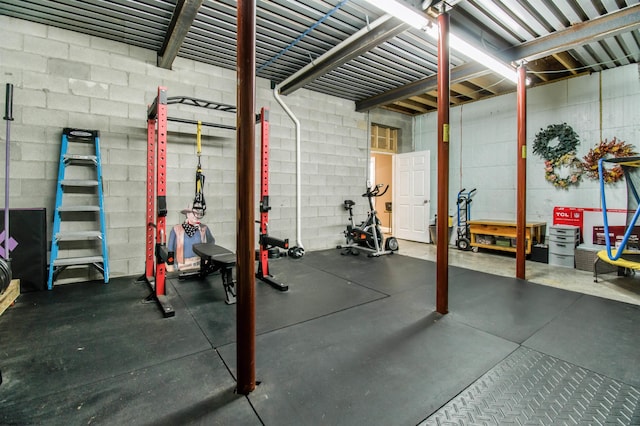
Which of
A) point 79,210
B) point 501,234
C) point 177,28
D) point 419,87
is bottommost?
point 501,234

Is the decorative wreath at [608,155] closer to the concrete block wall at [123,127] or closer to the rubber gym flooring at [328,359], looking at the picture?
the rubber gym flooring at [328,359]

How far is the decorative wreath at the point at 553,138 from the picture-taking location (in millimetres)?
5051

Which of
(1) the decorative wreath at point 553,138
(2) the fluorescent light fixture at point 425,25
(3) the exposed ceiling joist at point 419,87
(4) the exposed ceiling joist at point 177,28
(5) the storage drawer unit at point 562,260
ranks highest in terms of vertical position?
(3) the exposed ceiling joist at point 419,87

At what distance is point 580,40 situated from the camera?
11.4 feet

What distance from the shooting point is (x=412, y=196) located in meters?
7.14

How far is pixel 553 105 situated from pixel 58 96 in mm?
7625

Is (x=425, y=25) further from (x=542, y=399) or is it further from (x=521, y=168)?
(x=542, y=399)

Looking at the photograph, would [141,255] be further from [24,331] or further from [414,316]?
[414,316]

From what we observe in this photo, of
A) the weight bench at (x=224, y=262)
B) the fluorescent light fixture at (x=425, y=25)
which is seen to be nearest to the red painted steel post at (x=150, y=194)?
the weight bench at (x=224, y=262)

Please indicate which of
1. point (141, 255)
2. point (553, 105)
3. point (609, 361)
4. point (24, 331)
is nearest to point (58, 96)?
point (141, 255)

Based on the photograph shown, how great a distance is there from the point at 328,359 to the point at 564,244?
15.2 ft

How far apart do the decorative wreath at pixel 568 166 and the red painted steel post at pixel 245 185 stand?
→ 5792mm

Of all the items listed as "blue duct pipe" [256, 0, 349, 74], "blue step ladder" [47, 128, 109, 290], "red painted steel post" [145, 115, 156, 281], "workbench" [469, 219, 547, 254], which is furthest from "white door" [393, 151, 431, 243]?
"blue step ladder" [47, 128, 109, 290]

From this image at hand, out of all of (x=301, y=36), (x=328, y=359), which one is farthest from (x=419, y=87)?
(x=328, y=359)
